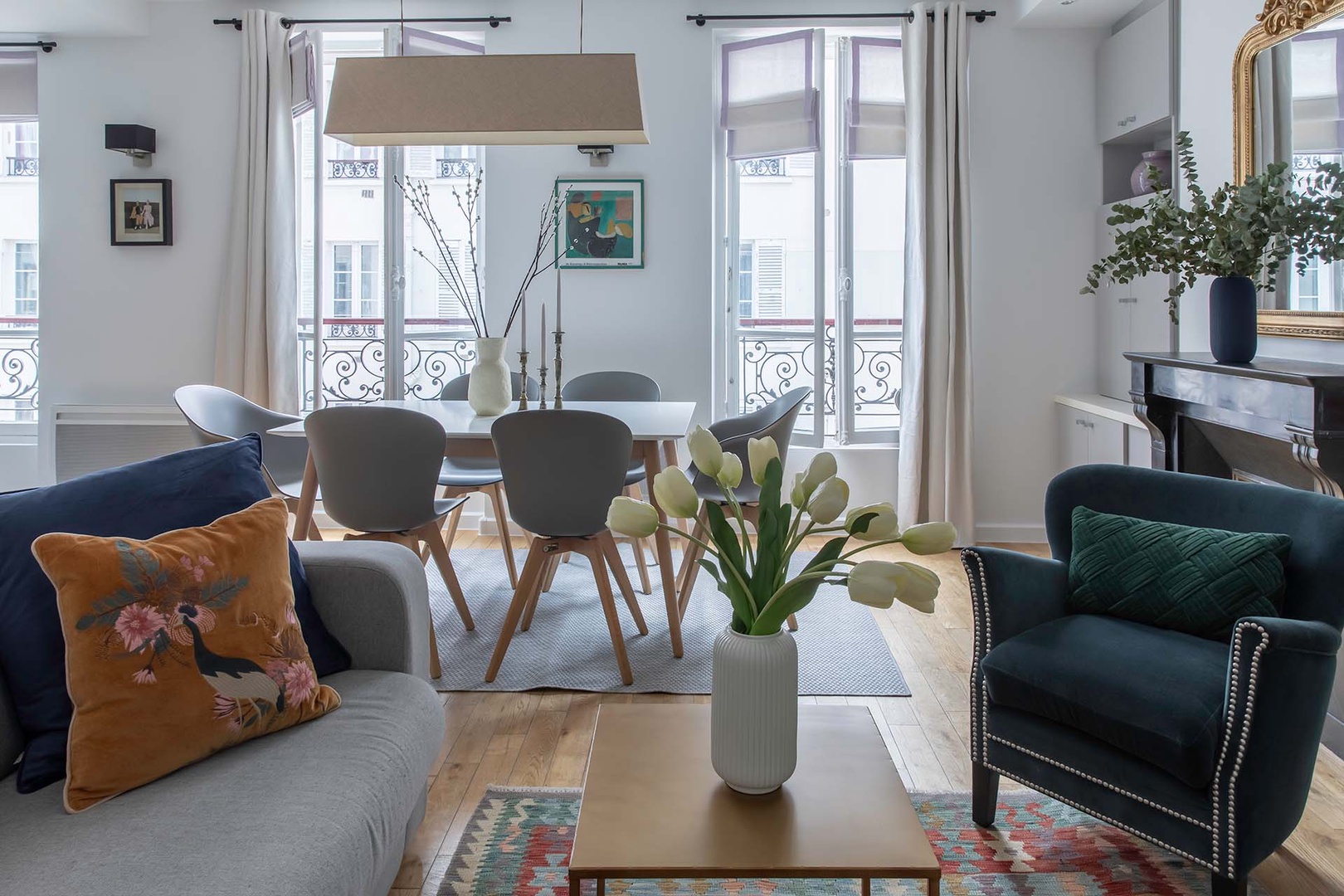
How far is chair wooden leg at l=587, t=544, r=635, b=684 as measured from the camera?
330 centimetres

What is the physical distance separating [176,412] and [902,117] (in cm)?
397

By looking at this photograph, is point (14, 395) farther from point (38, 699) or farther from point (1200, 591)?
point (1200, 591)

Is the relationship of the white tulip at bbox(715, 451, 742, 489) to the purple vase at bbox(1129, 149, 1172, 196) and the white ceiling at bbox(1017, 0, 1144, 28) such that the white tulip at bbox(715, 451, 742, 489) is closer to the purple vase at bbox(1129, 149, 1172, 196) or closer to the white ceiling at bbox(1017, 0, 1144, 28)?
the purple vase at bbox(1129, 149, 1172, 196)

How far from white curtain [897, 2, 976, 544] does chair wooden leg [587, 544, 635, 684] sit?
2311 mm

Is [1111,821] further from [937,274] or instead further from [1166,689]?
[937,274]

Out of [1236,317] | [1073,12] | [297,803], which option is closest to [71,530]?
[297,803]

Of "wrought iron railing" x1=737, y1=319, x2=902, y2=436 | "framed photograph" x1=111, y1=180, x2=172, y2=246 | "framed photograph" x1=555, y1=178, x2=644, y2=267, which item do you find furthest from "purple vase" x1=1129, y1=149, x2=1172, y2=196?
"framed photograph" x1=111, y1=180, x2=172, y2=246

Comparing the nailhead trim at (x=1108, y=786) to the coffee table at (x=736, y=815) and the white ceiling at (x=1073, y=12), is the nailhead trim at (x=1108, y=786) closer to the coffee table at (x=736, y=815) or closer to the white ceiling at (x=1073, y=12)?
the coffee table at (x=736, y=815)

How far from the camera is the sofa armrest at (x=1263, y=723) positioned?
71.1 inches

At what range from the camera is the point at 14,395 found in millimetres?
5941

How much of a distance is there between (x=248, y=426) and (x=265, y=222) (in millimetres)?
1552

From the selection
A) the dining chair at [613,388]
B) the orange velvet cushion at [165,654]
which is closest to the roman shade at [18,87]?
the dining chair at [613,388]

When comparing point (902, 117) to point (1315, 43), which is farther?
point (902, 117)

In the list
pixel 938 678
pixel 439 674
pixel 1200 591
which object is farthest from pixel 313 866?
pixel 938 678
